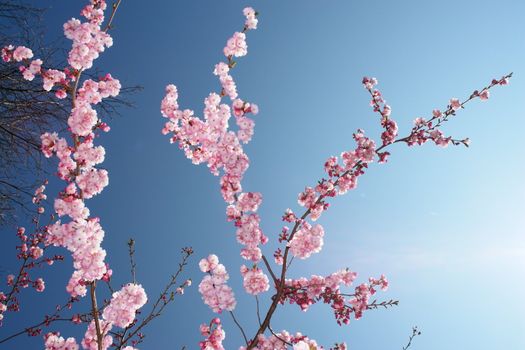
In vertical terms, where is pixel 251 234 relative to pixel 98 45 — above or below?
below

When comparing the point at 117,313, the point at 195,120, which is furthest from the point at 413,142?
the point at 117,313

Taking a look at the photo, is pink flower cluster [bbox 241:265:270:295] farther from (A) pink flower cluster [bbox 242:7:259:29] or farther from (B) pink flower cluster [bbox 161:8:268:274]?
(A) pink flower cluster [bbox 242:7:259:29]

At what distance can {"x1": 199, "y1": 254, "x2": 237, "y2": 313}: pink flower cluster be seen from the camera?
4527mm

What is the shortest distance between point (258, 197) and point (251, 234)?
20.6 inches

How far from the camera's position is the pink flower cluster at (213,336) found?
15.4 ft

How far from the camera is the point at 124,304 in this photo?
440cm

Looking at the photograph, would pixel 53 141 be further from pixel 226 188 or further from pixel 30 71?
pixel 226 188

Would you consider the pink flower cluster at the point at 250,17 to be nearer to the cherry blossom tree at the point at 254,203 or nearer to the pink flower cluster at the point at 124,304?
the cherry blossom tree at the point at 254,203

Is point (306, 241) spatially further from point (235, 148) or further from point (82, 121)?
point (82, 121)

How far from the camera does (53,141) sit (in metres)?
4.40

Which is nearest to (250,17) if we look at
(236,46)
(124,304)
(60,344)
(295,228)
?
(236,46)

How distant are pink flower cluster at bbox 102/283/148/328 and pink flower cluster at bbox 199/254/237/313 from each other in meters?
0.79

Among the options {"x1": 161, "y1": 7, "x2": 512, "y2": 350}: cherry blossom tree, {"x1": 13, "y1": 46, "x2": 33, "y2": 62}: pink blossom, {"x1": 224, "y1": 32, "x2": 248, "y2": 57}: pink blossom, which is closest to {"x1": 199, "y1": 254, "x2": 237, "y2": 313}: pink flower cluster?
{"x1": 161, "y1": 7, "x2": 512, "y2": 350}: cherry blossom tree

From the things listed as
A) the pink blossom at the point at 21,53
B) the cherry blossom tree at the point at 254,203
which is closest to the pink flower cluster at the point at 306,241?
the cherry blossom tree at the point at 254,203
